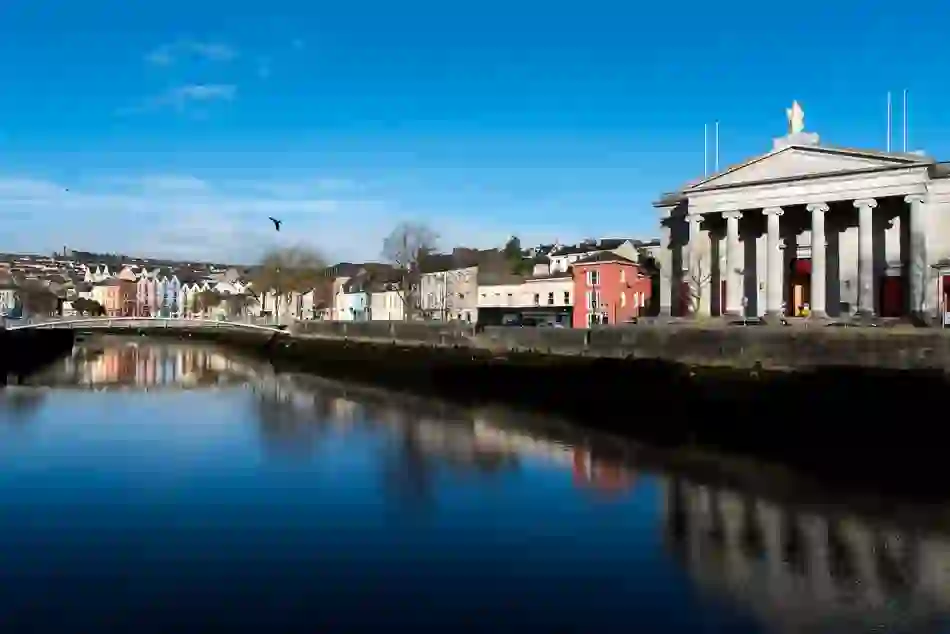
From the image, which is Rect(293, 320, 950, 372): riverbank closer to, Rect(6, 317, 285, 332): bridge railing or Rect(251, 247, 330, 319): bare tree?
Rect(6, 317, 285, 332): bridge railing

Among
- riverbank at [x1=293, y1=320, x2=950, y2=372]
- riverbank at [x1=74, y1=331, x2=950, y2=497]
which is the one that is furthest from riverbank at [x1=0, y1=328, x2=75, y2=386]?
riverbank at [x1=293, y1=320, x2=950, y2=372]

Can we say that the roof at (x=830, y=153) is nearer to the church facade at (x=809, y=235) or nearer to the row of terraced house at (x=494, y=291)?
the church facade at (x=809, y=235)

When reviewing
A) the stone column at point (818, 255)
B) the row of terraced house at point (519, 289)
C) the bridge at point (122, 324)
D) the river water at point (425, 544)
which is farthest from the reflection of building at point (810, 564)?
the bridge at point (122, 324)

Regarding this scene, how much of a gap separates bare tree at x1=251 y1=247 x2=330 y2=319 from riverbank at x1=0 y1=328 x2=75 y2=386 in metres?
22.8

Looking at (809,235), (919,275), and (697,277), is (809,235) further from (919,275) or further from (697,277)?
(919,275)

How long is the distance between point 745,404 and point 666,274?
1138 inches

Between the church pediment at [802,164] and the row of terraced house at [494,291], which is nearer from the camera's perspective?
the church pediment at [802,164]

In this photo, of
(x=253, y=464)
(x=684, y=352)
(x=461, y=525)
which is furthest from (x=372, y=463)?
(x=684, y=352)

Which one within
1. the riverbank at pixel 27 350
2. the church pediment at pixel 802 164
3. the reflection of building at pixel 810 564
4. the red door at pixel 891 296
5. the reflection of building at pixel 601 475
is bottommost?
the reflection of building at pixel 810 564

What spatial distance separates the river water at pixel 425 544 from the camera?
418 inches

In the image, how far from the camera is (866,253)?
4506 centimetres

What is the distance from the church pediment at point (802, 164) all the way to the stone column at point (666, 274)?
5335 mm

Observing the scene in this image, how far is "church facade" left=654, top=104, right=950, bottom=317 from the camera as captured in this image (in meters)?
43.6

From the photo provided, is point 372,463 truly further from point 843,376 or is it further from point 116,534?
point 843,376
